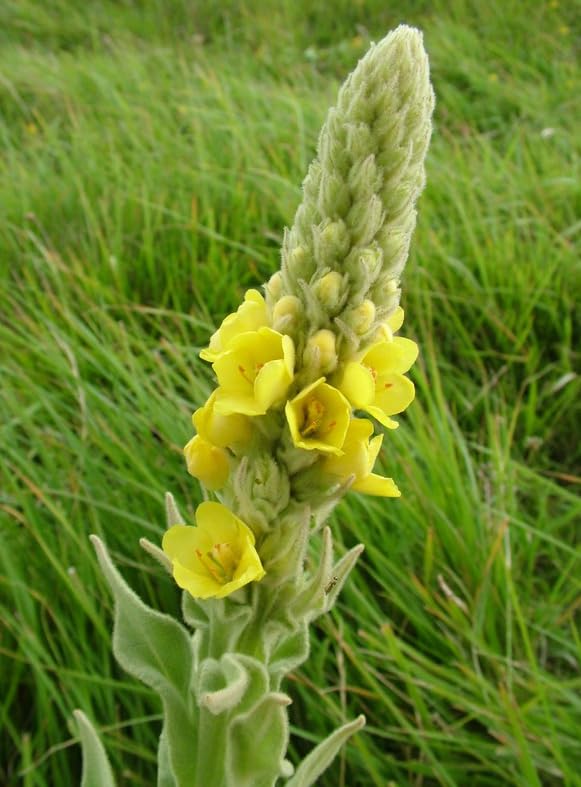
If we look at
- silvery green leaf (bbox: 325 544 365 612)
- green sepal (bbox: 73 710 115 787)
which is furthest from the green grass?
silvery green leaf (bbox: 325 544 365 612)

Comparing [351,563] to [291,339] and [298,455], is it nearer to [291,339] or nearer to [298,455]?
[298,455]

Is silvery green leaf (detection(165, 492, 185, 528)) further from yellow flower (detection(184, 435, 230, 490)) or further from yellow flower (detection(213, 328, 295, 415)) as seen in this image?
yellow flower (detection(213, 328, 295, 415))

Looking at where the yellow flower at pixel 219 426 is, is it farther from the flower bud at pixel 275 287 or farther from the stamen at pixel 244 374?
the flower bud at pixel 275 287

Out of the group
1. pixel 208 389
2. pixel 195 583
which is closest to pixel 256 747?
pixel 195 583

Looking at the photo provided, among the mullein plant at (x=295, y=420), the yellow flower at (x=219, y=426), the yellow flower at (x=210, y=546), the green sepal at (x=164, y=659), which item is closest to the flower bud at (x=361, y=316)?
the mullein plant at (x=295, y=420)

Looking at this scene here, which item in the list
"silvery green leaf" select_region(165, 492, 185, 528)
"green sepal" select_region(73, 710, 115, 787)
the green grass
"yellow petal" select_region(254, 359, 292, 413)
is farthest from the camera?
the green grass

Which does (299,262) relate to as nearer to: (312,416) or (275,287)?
(275,287)
